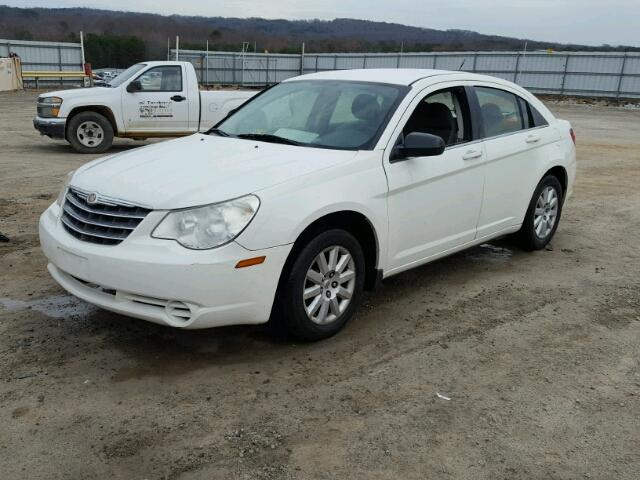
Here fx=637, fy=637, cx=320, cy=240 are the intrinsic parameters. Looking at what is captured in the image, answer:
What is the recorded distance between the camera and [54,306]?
454 cm

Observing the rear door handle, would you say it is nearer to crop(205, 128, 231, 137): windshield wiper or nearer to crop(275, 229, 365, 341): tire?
crop(275, 229, 365, 341): tire

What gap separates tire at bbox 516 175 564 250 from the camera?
5.86 m

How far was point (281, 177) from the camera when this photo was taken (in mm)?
3744

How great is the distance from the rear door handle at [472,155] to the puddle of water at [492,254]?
134 cm

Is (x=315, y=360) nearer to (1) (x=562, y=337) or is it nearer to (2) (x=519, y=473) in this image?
(2) (x=519, y=473)

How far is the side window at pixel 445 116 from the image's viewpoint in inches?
186

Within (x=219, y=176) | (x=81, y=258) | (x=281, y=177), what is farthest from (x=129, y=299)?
(x=281, y=177)

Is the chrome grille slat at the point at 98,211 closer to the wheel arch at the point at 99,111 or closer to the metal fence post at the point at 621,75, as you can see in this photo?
the wheel arch at the point at 99,111

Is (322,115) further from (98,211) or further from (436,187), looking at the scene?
(98,211)

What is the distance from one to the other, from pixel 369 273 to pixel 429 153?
902mm

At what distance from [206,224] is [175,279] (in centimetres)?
34

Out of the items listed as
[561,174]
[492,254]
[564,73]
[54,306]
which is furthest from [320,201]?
[564,73]

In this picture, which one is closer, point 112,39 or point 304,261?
point 304,261

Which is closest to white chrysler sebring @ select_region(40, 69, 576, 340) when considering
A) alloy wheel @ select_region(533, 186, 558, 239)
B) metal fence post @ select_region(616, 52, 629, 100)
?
alloy wheel @ select_region(533, 186, 558, 239)
